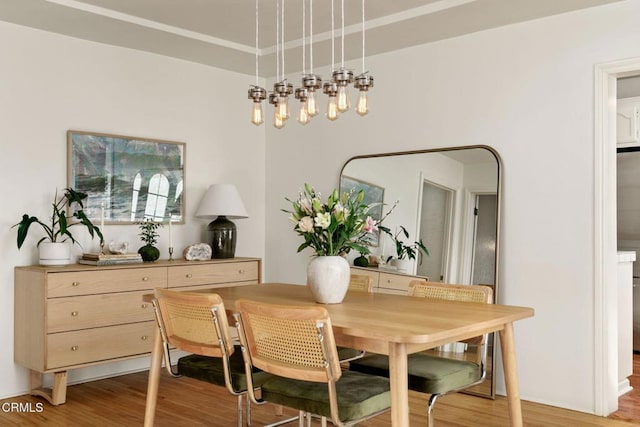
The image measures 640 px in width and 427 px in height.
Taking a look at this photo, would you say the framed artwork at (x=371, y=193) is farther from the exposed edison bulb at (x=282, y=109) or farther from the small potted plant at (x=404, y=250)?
the exposed edison bulb at (x=282, y=109)

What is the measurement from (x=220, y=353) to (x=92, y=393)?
75.5 inches

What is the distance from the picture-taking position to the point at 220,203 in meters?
5.11

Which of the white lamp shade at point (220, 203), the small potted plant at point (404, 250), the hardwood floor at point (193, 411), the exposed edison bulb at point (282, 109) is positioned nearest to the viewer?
the exposed edison bulb at point (282, 109)

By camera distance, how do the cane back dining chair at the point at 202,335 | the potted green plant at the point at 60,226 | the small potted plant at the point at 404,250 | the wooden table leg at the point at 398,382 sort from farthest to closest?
the small potted plant at the point at 404,250
the potted green plant at the point at 60,226
the cane back dining chair at the point at 202,335
the wooden table leg at the point at 398,382

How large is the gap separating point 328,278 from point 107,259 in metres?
1.98

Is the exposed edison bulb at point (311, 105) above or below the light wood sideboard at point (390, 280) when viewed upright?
above

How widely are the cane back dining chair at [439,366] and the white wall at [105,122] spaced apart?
2.38 metres

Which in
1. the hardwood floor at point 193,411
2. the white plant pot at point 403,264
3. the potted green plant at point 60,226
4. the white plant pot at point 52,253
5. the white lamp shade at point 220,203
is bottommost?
A: the hardwood floor at point 193,411

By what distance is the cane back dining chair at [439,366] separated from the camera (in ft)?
9.37

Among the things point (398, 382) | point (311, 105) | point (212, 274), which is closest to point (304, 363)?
point (398, 382)

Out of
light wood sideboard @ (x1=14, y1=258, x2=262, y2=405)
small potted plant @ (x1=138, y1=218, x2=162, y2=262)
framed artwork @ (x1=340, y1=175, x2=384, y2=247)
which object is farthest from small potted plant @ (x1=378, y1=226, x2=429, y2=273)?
small potted plant @ (x1=138, y1=218, x2=162, y2=262)

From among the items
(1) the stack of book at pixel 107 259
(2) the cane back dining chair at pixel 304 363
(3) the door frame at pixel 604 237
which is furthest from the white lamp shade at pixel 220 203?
(3) the door frame at pixel 604 237

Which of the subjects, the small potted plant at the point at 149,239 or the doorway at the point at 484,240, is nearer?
the doorway at the point at 484,240

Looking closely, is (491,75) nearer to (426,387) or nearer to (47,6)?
(426,387)
